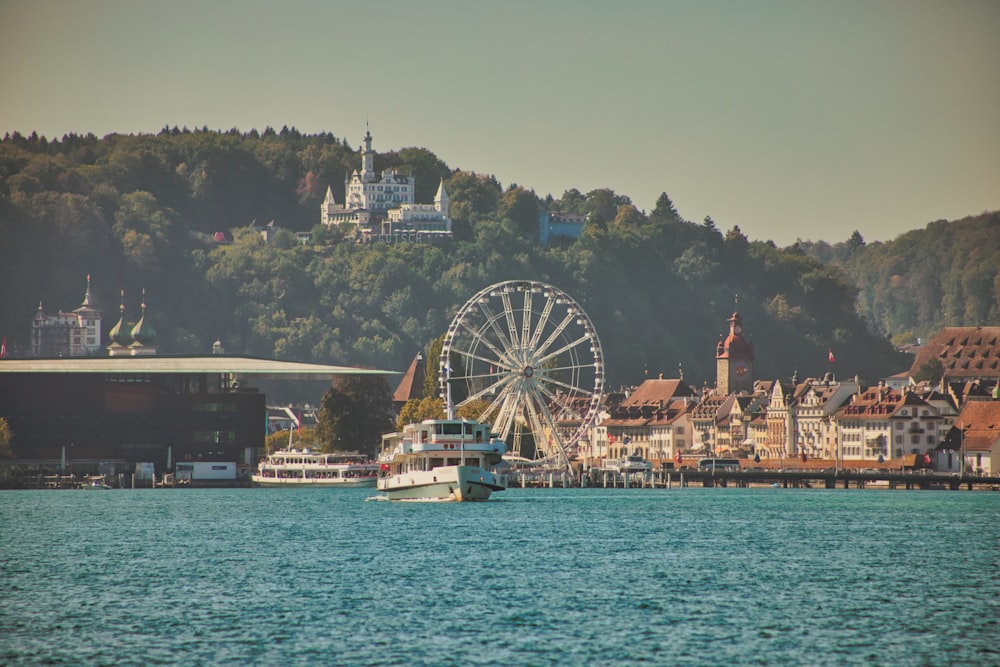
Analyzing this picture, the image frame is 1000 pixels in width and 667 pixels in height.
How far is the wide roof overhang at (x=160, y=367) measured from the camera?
177 meters

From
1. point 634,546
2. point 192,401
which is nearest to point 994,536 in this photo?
point 634,546

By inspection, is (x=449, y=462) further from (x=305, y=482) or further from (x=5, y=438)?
(x=5, y=438)

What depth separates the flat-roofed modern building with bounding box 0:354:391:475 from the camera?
560ft

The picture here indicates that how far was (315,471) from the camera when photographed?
166500mm

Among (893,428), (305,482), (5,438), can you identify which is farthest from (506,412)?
(893,428)

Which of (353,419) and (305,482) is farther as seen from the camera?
(353,419)

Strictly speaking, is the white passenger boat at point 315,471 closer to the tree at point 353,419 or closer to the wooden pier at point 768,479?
the tree at point 353,419

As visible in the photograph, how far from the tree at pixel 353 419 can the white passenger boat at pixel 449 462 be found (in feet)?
174

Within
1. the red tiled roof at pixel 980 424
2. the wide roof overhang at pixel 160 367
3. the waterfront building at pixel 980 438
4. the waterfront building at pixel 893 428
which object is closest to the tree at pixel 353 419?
the wide roof overhang at pixel 160 367

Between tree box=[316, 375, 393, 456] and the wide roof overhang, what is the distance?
7742mm

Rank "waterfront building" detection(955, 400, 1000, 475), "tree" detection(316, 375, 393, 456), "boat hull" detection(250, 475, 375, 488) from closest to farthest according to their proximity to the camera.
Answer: "boat hull" detection(250, 475, 375, 488) < "waterfront building" detection(955, 400, 1000, 475) < "tree" detection(316, 375, 393, 456)

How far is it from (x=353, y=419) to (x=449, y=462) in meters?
57.5

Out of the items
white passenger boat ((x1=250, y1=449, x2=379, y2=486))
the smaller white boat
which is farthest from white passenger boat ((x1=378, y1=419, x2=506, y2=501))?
the smaller white boat

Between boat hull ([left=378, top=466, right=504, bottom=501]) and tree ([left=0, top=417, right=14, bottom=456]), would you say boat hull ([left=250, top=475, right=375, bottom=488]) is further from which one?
boat hull ([left=378, top=466, right=504, bottom=501])
